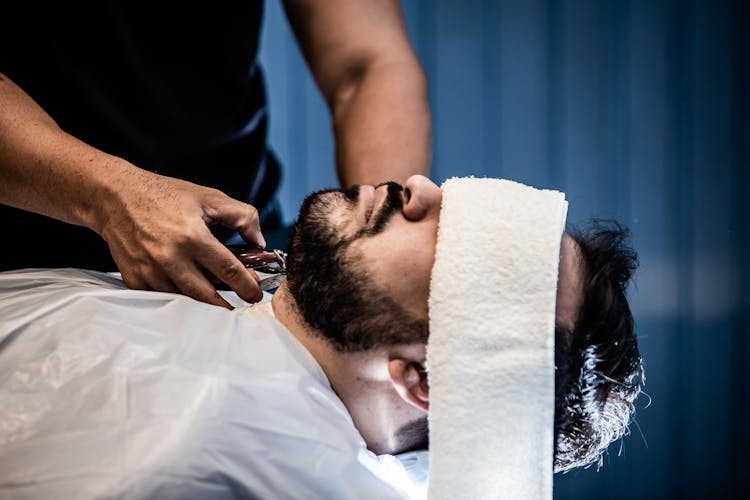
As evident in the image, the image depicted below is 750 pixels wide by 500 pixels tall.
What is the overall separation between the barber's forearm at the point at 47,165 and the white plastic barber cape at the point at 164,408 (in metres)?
0.14

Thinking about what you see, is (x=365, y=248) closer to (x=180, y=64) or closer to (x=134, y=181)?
(x=134, y=181)

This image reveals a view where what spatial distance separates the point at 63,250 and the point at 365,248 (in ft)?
2.52

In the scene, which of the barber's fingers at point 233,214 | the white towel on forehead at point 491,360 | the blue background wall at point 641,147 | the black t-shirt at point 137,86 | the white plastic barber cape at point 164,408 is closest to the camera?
the white plastic barber cape at point 164,408

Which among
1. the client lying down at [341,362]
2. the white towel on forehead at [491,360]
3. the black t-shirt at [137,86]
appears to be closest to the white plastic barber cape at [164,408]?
the client lying down at [341,362]

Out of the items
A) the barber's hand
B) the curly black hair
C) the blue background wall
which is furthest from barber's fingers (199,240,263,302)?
the blue background wall

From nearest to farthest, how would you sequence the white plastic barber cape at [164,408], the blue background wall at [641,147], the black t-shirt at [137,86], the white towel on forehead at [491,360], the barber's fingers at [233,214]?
the white plastic barber cape at [164,408] < the white towel on forehead at [491,360] < the barber's fingers at [233,214] < the black t-shirt at [137,86] < the blue background wall at [641,147]

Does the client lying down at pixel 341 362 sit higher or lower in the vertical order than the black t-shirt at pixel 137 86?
lower

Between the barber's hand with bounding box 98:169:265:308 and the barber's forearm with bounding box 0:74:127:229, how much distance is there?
4 cm

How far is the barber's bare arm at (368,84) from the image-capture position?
143cm

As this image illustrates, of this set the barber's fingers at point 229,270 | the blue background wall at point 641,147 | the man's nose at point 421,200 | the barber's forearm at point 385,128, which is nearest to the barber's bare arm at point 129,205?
the barber's fingers at point 229,270

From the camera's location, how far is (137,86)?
4.79ft

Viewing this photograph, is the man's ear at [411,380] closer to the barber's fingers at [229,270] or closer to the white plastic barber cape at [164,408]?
the white plastic barber cape at [164,408]

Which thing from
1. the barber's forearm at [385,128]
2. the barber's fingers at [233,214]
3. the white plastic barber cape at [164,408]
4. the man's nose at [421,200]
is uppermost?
the barber's forearm at [385,128]

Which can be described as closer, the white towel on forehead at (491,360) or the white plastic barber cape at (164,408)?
the white plastic barber cape at (164,408)
